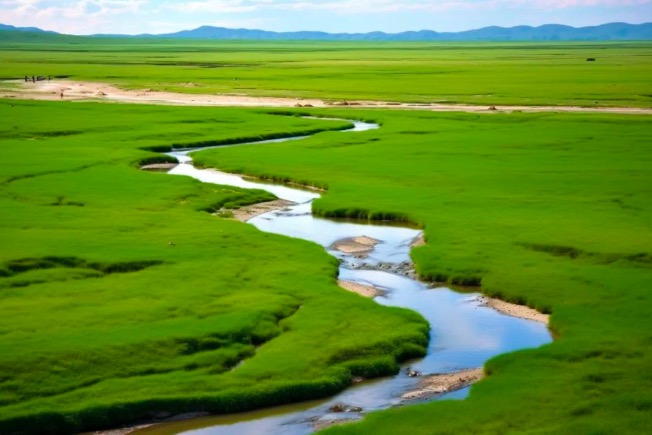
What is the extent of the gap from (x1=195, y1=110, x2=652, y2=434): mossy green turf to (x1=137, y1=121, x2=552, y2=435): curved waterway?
86 centimetres

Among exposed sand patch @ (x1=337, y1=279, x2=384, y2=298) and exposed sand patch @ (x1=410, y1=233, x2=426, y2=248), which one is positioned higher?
exposed sand patch @ (x1=410, y1=233, x2=426, y2=248)

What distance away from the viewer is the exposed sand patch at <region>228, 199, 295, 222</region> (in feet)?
117

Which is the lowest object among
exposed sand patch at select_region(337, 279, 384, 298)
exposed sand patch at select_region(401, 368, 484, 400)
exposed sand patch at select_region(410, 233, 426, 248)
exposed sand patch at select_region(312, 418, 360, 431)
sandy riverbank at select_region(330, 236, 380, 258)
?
exposed sand patch at select_region(312, 418, 360, 431)

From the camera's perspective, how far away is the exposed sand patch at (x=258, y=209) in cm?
3578

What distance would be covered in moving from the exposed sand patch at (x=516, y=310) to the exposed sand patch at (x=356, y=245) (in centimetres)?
608

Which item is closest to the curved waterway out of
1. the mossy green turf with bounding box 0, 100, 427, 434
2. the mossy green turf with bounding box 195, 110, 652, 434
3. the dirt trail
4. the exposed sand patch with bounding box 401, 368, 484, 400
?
the exposed sand patch with bounding box 401, 368, 484, 400

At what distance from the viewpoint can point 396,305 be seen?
2462cm

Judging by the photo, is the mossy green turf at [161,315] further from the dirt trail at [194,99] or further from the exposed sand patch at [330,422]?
the dirt trail at [194,99]

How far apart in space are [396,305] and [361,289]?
1627mm

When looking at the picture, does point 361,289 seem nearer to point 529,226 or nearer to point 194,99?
point 529,226

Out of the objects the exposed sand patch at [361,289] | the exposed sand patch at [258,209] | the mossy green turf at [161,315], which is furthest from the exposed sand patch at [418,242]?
the exposed sand patch at [258,209]

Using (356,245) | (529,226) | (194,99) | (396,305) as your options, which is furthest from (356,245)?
(194,99)

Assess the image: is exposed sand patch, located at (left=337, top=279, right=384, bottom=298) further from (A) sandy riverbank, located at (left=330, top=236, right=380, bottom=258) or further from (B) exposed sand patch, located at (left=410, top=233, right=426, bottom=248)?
(B) exposed sand patch, located at (left=410, top=233, right=426, bottom=248)

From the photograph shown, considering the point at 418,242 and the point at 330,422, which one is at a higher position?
the point at 418,242
